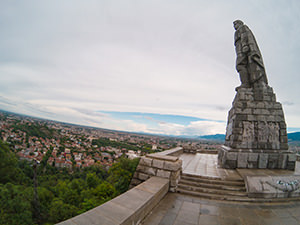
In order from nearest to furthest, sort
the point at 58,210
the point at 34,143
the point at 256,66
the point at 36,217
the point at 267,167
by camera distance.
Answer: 1. the point at 267,167
2. the point at 256,66
3. the point at 58,210
4. the point at 36,217
5. the point at 34,143

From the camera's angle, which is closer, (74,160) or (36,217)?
(36,217)

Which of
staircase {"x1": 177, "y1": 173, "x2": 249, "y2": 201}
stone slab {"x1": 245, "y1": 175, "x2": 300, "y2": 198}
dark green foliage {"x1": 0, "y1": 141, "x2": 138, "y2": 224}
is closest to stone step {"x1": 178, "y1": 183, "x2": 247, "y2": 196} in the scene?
staircase {"x1": 177, "y1": 173, "x2": 249, "y2": 201}

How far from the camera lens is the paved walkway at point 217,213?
3.07m

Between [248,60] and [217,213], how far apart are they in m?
8.70

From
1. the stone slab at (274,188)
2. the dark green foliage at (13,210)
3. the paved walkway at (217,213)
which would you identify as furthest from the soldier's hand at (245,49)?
the dark green foliage at (13,210)

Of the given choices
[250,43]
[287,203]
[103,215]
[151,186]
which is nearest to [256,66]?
[250,43]

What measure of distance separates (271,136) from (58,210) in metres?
18.8

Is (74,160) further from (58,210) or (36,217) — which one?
(58,210)

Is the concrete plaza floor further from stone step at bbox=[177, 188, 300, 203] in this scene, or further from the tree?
the tree

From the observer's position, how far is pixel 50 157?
47.8 metres

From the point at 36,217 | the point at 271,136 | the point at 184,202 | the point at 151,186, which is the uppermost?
the point at 271,136

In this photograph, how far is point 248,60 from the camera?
8.40 meters

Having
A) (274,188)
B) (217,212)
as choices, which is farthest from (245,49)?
(217,212)

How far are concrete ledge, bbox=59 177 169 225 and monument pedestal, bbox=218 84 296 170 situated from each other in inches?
195
